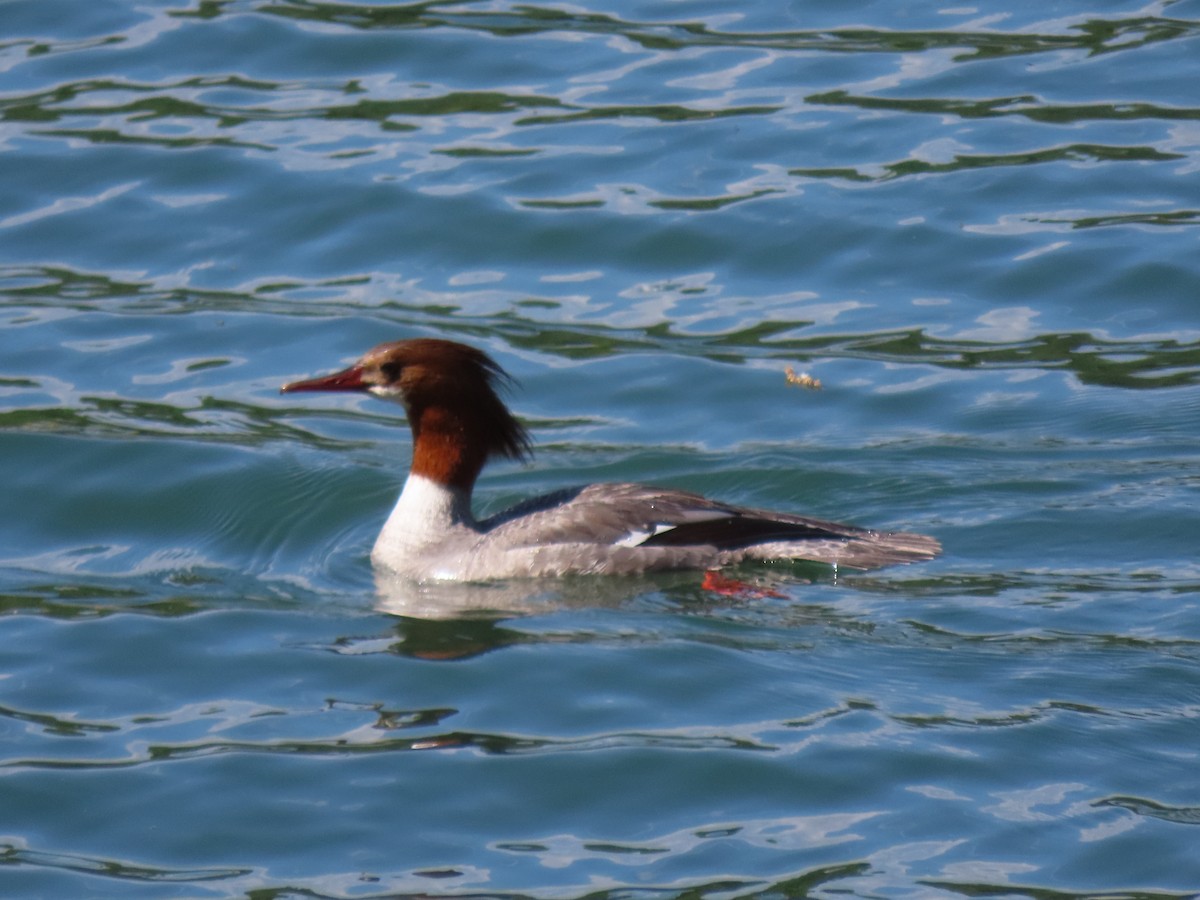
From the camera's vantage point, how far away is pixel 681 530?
9227 millimetres

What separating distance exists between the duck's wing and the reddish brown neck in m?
0.57

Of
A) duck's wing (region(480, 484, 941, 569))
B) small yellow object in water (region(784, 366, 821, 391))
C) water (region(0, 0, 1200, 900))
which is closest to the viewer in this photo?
water (region(0, 0, 1200, 900))

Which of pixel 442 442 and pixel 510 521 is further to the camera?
pixel 442 442

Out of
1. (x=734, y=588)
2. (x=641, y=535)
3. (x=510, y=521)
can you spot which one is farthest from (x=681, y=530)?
(x=510, y=521)

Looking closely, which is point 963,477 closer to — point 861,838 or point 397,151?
point 861,838

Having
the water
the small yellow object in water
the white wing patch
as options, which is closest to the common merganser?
the white wing patch

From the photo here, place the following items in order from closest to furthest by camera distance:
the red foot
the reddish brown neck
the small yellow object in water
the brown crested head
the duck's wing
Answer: the red foot → the duck's wing → the brown crested head → the reddish brown neck → the small yellow object in water

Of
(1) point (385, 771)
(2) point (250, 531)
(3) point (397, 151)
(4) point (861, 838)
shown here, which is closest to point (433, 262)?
(3) point (397, 151)

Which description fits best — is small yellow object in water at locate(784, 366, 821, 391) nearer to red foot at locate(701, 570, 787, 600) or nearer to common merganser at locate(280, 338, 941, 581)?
common merganser at locate(280, 338, 941, 581)

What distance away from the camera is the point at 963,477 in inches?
391

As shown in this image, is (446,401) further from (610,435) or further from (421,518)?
(610,435)

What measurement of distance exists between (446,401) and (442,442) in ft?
0.72

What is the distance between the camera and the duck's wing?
9.17 meters

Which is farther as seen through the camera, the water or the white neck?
the white neck
